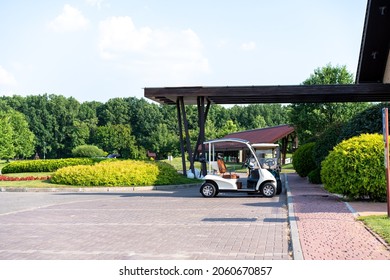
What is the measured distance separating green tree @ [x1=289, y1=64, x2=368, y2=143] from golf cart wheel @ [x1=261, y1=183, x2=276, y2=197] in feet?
68.1

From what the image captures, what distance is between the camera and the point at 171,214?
1300 cm

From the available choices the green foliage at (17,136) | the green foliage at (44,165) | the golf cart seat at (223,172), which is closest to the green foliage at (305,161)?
the golf cart seat at (223,172)

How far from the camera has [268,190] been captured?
57.2ft

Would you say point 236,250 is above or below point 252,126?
below

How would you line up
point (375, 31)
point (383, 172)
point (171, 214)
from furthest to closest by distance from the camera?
point (375, 31) → point (383, 172) → point (171, 214)

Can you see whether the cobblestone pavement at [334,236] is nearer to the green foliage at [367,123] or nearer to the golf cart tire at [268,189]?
the golf cart tire at [268,189]

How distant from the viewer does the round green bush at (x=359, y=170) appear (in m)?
14.1

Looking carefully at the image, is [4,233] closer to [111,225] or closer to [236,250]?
[111,225]

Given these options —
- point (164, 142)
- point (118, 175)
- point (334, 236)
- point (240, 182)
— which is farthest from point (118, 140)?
point (334, 236)

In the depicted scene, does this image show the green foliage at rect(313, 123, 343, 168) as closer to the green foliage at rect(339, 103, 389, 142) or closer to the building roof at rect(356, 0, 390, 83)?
the building roof at rect(356, 0, 390, 83)

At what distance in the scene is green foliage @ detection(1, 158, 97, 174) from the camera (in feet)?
96.0

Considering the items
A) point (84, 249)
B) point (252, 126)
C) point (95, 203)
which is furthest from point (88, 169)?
point (252, 126)

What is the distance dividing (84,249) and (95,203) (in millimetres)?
8219

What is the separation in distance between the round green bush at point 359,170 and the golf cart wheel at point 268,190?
264 centimetres
